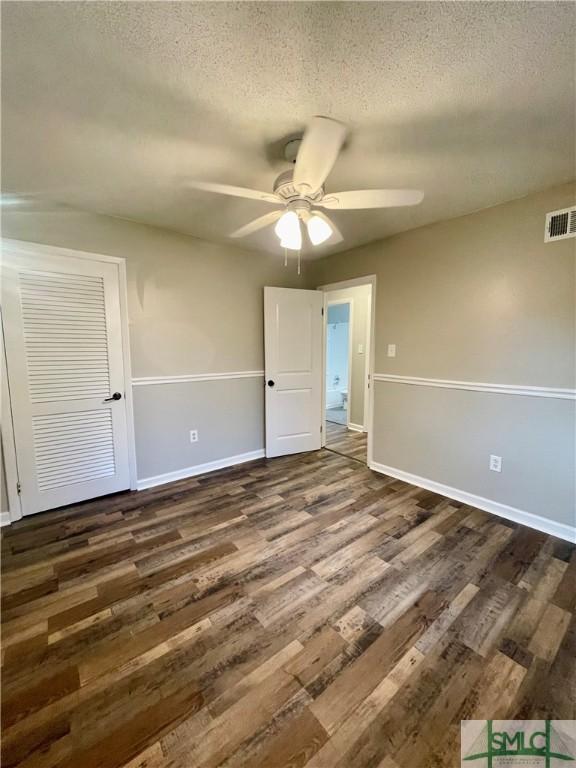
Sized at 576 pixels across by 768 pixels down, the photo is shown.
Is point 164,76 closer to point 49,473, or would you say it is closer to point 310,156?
point 310,156

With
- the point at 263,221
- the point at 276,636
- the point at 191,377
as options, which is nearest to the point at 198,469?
the point at 191,377

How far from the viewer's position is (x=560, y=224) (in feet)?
6.66

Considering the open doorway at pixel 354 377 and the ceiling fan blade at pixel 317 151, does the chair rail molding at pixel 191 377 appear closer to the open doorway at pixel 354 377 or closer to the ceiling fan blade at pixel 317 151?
the open doorway at pixel 354 377

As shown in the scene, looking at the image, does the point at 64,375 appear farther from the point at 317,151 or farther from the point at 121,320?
the point at 317,151

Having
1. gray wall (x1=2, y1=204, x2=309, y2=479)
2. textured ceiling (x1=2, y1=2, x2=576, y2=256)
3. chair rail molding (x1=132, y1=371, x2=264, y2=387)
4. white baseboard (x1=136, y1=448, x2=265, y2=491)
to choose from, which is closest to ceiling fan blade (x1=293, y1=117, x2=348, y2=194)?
textured ceiling (x1=2, y1=2, x2=576, y2=256)

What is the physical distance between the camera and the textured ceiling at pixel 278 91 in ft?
3.33

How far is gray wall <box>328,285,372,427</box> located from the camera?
475 cm

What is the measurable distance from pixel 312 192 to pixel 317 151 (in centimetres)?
30

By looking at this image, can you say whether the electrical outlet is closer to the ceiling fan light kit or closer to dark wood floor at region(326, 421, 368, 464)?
dark wood floor at region(326, 421, 368, 464)

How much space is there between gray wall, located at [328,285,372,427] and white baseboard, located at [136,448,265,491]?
1907mm

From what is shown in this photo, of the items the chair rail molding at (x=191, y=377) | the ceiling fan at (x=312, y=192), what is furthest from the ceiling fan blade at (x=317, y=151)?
the chair rail molding at (x=191, y=377)

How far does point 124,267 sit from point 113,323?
0.48 metres

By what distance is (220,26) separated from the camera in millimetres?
1031

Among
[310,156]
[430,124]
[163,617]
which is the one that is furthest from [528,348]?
[163,617]
